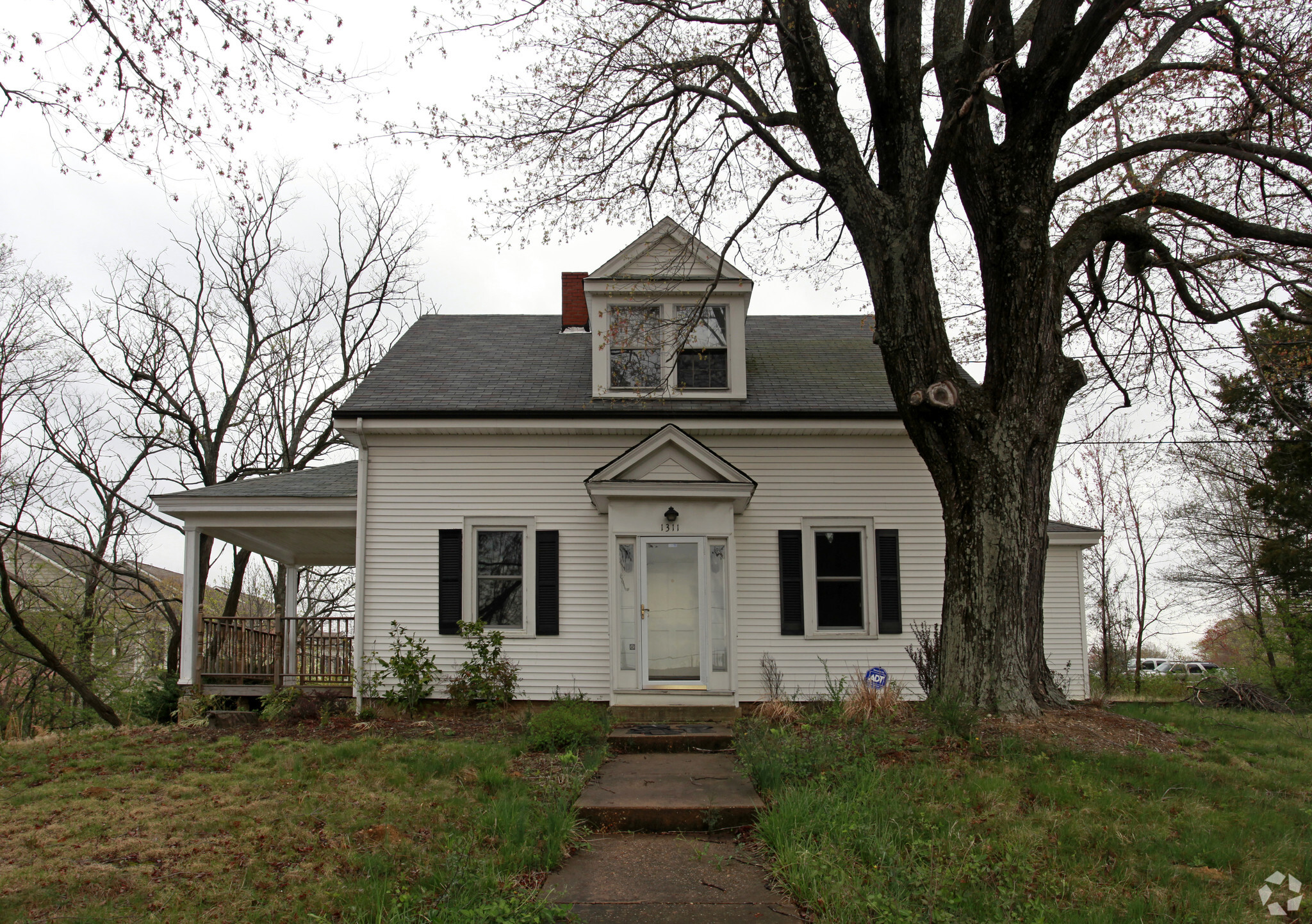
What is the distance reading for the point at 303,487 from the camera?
12758 millimetres

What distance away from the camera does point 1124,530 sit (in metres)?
25.4

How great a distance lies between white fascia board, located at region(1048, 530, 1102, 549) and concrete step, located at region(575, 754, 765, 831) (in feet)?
22.9

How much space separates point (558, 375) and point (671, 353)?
1.86 metres

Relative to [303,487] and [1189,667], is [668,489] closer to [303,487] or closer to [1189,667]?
[303,487]

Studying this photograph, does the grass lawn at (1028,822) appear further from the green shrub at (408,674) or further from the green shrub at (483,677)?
the green shrub at (408,674)

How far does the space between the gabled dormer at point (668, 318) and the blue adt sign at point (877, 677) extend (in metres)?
4.27

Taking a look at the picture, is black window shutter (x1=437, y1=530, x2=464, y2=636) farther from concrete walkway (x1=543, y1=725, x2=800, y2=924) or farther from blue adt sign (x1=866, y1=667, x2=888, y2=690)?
blue adt sign (x1=866, y1=667, x2=888, y2=690)

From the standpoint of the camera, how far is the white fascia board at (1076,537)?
12.5 m

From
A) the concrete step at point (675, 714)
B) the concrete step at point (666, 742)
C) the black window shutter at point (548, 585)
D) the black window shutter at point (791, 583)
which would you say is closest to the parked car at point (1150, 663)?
the black window shutter at point (791, 583)

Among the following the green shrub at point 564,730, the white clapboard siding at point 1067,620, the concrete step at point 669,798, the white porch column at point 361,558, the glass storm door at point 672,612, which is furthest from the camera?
the white clapboard siding at point 1067,620

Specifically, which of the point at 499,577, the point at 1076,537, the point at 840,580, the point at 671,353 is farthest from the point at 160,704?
the point at 1076,537

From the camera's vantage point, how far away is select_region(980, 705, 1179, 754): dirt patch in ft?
24.9

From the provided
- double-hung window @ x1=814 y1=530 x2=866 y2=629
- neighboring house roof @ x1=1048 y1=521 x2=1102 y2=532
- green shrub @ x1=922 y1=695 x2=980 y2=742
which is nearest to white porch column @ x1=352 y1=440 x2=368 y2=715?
double-hung window @ x1=814 y1=530 x2=866 y2=629

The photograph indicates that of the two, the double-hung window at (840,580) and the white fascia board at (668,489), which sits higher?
the white fascia board at (668,489)
